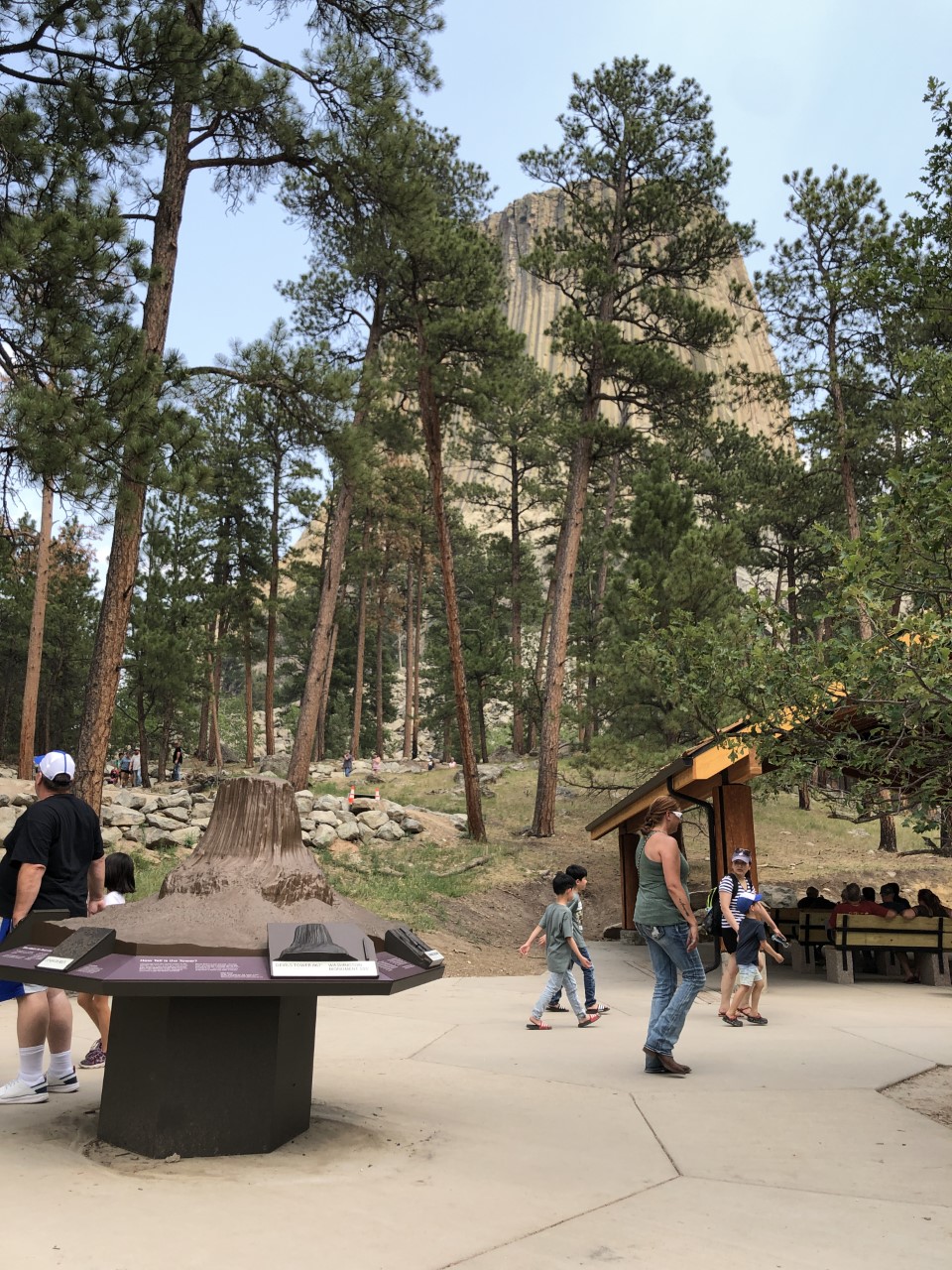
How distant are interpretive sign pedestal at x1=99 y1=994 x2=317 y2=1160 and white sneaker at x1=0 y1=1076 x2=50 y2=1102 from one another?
77cm

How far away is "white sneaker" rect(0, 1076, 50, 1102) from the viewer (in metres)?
5.08

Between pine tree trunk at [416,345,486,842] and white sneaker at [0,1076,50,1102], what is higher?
pine tree trunk at [416,345,486,842]

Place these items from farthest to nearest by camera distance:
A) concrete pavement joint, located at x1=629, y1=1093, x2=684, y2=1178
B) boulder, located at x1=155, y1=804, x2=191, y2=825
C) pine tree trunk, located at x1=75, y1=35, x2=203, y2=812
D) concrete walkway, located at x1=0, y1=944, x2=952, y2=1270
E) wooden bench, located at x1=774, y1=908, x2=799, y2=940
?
1. boulder, located at x1=155, y1=804, x2=191, y2=825
2. wooden bench, located at x1=774, y1=908, x2=799, y2=940
3. pine tree trunk, located at x1=75, y1=35, x2=203, y2=812
4. concrete pavement joint, located at x1=629, y1=1093, x2=684, y2=1178
5. concrete walkway, located at x1=0, y1=944, x2=952, y2=1270

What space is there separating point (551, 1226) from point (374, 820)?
16.6m

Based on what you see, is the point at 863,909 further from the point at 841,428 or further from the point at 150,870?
the point at 841,428

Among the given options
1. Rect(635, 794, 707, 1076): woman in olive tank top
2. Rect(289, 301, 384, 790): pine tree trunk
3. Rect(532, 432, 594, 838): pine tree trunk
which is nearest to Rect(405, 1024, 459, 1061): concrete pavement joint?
Rect(635, 794, 707, 1076): woman in olive tank top

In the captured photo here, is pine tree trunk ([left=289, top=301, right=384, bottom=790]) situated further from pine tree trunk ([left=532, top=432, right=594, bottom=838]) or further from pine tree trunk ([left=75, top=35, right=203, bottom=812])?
pine tree trunk ([left=75, top=35, right=203, bottom=812])

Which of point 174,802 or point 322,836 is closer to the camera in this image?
point 322,836

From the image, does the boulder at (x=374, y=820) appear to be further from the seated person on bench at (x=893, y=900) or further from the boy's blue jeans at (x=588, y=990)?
the boy's blue jeans at (x=588, y=990)

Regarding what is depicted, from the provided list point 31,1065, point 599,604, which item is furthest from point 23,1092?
point 599,604

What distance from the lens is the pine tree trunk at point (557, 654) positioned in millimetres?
21641

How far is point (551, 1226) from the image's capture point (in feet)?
12.3

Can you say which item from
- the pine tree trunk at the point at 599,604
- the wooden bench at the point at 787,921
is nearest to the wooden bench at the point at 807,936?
the wooden bench at the point at 787,921

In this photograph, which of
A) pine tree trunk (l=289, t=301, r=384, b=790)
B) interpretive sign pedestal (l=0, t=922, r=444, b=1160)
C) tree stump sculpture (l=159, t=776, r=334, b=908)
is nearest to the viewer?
interpretive sign pedestal (l=0, t=922, r=444, b=1160)
